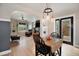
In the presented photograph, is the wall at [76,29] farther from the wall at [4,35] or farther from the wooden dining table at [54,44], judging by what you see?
the wall at [4,35]

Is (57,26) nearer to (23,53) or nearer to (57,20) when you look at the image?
(57,20)

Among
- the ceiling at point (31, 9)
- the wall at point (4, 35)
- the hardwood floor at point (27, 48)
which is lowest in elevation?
the hardwood floor at point (27, 48)

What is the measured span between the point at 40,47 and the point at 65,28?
60 centimetres

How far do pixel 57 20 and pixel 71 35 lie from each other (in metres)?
0.38

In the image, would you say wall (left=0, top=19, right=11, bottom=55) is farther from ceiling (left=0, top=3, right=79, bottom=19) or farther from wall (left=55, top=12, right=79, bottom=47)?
wall (left=55, top=12, right=79, bottom=47)

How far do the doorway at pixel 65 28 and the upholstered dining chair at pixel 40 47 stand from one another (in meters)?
0.35

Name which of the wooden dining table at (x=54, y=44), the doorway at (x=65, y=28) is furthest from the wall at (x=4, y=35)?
the doorway at (x=65, y=28)

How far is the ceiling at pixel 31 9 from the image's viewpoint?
2.16 m

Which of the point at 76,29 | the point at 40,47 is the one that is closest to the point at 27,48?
the point at 40,47

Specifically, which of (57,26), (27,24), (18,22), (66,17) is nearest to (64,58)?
(57,26)

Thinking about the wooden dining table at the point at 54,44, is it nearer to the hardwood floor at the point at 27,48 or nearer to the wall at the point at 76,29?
the hardwood floor at the point at 27,48

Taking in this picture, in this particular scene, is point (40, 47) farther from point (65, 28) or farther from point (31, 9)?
point (31, 9)

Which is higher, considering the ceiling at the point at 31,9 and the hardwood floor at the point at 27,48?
the ceiling at the point at 31,9

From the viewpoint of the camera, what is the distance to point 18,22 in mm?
2205
